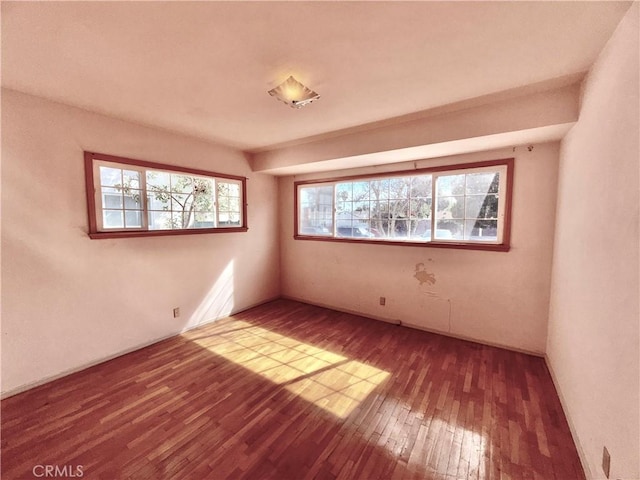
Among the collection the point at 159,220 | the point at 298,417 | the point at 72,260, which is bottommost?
the point at 298,417

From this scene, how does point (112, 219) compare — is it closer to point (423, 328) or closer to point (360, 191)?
point (360, 191)

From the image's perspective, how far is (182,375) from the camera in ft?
7.82

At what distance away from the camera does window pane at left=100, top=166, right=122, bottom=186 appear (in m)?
2.56

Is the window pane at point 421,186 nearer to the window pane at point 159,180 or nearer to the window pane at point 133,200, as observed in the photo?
the window pane at point 159,180

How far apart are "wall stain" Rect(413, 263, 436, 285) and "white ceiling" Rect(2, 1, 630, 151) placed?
1.90m

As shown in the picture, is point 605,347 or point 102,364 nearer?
point 605,347

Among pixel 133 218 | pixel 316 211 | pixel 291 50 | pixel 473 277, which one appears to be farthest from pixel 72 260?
pixel 473 277

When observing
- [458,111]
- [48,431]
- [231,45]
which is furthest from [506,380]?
[48,431]

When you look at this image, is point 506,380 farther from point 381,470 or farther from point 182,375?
point 182,375

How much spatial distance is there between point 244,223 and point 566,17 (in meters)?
3.74

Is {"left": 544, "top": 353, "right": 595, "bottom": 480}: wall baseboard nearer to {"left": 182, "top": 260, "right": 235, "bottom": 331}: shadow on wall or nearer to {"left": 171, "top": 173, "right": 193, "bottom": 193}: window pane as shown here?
{"left": 182, "top": 260, "right": 235, "bottom": 331}: shadow on wall

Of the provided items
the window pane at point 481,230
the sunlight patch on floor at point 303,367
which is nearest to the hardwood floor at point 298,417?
the sunlight patch on floor at point 303,367

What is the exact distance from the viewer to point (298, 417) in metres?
1.88

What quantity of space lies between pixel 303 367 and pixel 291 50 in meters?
2.59
